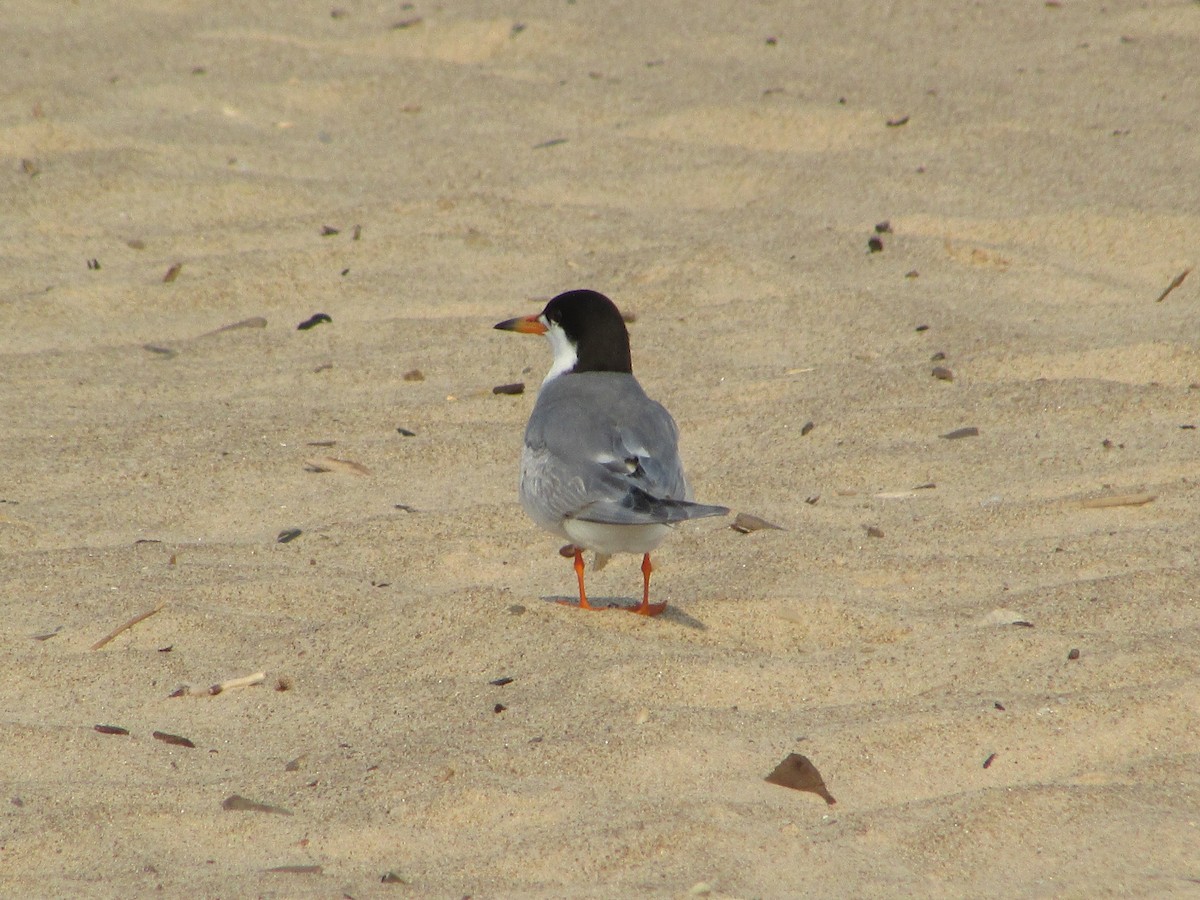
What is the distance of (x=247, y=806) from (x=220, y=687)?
0.69 m

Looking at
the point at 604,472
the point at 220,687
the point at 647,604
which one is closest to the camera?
the point at 220,687

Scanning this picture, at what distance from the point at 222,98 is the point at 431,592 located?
17.3 feet

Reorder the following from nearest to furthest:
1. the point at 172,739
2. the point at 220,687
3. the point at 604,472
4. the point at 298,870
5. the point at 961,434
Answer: the point at 298,870 < the point at 172,739 < the point at 220,687 < the point at 604,472 < the point at 961,434

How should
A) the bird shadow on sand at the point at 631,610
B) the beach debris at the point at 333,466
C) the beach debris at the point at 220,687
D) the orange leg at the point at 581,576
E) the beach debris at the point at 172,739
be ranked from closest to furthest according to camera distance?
the beach debris at the point at 172,739 < the beach debris at the point at 220,687 < the bird shadow on sand at the point at 631,610 < the orange leg at the point at 581,576 < the beach debris at the point at 333,466

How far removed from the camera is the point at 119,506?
5.24 metres

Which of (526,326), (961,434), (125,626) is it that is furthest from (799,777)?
(961,434)

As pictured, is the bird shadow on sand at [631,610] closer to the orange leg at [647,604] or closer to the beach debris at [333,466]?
the orange leg at [647,604]

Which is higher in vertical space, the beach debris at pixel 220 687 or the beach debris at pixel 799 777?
the beach debris at pixel 799 777

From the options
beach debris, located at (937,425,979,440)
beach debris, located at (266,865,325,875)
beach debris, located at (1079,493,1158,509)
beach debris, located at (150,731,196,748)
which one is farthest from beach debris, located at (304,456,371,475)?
beach debris, located at (266,865,325,875)

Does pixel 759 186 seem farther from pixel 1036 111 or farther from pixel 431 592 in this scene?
Result: pixel 431 592

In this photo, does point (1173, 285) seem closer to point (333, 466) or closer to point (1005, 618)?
point (1005, 618)

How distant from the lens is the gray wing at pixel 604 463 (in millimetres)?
4234

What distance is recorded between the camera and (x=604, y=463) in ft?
14.5

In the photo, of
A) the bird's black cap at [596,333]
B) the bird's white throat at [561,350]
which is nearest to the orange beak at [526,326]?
the bird's white throat at [561,350]
